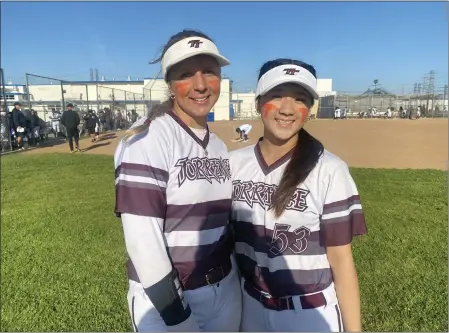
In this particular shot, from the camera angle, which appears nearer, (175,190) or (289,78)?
(175,190)

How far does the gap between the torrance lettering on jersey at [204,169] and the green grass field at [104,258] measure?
2.22 m

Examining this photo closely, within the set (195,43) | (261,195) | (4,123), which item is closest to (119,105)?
(4,123)

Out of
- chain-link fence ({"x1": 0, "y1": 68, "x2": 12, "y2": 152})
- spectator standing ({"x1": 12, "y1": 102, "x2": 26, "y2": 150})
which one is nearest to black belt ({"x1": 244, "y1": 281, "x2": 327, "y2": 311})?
chain-link fence ({"x1": 0, "y1": 68, "x2": 12, "y2": 152})

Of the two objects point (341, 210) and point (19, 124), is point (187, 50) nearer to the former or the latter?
point (341, 210)

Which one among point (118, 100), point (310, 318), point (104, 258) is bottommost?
point (104, 258)

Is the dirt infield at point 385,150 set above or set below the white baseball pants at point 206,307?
below

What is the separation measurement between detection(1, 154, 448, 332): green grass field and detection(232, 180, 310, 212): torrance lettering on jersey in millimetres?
2167

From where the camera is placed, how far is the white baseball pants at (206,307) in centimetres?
182

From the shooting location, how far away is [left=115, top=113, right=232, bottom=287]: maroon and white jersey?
1652mm

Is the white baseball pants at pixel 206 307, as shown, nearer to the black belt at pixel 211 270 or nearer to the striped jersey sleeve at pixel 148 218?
the black belt at pixel 211 270

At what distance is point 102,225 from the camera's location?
6.30 meters

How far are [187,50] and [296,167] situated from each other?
32.0 inches

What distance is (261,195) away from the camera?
202cm

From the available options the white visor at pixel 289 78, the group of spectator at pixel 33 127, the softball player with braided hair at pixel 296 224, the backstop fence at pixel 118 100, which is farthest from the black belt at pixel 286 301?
the backstop fence at pixel 118 100
